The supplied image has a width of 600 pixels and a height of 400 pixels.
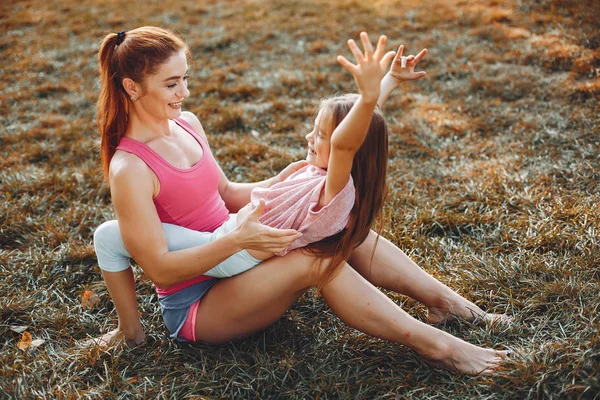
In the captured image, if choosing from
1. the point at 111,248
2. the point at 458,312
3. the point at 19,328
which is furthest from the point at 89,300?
the point at 458,312

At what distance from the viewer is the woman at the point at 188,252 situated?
204cm

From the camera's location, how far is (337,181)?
1.93 metres

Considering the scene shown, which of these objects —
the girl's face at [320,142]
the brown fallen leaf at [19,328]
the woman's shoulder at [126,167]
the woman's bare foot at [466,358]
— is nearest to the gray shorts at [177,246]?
the woman's shoulder at [126,167]

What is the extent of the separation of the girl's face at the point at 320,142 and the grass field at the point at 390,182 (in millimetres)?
806

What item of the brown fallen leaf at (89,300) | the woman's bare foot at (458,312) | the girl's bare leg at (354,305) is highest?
the girl's bare leg at (354,305)

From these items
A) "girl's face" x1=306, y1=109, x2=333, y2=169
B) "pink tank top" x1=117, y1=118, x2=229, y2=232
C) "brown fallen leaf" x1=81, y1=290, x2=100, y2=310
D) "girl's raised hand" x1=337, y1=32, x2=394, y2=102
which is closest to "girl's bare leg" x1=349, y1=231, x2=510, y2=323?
"girl's face" x1=306, y1=109, x2=333, y2=169

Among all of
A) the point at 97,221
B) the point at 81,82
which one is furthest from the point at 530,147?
the point at 81,82

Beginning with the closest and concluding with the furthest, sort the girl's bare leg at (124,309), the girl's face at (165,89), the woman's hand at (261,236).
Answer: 1. the woman's hand at (261,236)
2. the girl's face at (165,89)
3. the girl's bare leg at (124,309)

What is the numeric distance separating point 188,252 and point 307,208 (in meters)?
0.49

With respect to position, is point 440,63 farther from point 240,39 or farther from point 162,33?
point 162,33

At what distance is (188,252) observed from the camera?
206cm

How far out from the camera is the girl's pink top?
6.75 ft

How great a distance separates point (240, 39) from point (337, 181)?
5.31 meters

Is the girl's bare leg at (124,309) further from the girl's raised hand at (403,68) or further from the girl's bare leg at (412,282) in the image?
the girl's raised hand at (403,68)
